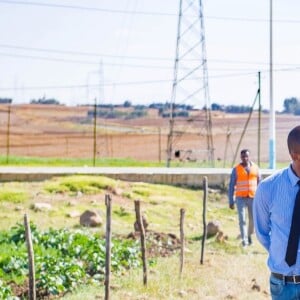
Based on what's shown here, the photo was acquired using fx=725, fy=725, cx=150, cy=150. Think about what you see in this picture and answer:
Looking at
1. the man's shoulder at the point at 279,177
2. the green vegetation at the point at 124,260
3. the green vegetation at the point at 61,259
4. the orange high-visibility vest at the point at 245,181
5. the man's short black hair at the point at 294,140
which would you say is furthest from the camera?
the orange high-visibility vest at the point at 245,181

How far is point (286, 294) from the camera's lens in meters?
4.35

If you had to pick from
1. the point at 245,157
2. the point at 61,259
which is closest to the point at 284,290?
the point at 61,259

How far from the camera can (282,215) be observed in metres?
4.40

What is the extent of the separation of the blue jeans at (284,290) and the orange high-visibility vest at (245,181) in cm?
805

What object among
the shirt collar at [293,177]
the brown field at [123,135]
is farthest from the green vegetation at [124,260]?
the brown field at [123,135]

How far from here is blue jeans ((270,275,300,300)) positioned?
433 centimetres

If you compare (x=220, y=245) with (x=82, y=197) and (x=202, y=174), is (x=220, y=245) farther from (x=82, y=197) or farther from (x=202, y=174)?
(x=202, y=174)

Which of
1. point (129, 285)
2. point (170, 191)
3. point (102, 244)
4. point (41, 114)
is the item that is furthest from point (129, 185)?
point (41, 114)

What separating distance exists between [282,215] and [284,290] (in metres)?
0.45

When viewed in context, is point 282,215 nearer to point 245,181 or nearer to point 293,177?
point 293,177

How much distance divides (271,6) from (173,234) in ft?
47.7

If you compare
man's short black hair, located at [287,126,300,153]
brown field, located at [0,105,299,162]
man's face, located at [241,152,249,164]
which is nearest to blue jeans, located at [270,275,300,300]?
man's short black hair, located at [287,126,300,153]

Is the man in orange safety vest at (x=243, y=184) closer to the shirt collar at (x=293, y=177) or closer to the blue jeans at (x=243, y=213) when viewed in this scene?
the blue jeans at (x=243, y=213)

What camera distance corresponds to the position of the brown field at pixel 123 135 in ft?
137
